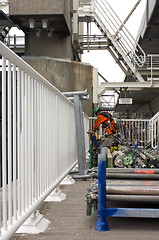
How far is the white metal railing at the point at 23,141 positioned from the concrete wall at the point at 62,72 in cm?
1307

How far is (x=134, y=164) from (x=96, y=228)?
9.08 feet

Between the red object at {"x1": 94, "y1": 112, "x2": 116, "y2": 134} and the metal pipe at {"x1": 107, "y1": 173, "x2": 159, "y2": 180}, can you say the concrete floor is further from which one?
the red object at {"x1": 94, "y1": 112, "x2": 116, "y2": 134}

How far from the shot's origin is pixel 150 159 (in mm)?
5906

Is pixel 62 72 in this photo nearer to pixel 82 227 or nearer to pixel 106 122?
pixel 106 122

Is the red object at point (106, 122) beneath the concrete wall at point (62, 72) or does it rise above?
beneath

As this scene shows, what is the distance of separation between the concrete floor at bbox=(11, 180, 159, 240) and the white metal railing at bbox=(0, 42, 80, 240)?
0.30m

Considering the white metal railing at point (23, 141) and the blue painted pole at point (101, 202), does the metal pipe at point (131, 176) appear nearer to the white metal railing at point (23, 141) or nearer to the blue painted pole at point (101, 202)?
the white metal railing at point (23, 141)

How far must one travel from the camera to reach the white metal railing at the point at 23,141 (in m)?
2.46

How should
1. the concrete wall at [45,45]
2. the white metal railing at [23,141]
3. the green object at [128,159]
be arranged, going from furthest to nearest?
the concrete wall at [45,45], the green object at [128,159], the white metal railing at [23,141]

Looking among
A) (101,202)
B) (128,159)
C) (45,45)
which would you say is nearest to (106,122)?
(128,159)

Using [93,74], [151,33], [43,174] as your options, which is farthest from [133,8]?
[43,174]

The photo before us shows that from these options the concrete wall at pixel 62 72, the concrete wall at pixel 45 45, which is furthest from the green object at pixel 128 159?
the concrete wall at pixel 45 45

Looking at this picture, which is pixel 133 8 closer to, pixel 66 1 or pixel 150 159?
pixel 66 1

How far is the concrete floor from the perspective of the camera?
316cm
